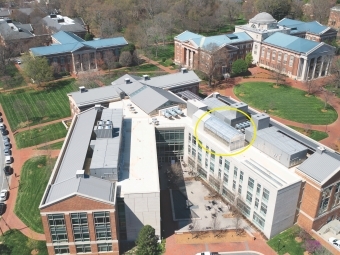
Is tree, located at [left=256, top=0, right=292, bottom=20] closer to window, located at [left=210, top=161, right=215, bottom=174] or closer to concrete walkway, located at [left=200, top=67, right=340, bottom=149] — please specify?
→ concrete walkway, located at [left=200, top=67, right=340, bottom=149]

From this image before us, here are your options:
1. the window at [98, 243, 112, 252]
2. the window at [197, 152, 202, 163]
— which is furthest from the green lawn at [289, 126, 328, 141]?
the window at [98, 243, 112, 252]

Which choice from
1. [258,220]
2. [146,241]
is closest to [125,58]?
[258,220]

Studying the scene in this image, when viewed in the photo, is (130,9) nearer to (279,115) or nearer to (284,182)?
(279,115)

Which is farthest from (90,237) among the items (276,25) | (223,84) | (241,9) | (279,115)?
(241,9)

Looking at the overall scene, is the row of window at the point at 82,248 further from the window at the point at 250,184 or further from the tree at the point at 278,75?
the tree at the point at 278,75

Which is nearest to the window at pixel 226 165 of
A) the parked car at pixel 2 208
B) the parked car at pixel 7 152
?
the parked car at pixel 2 208
